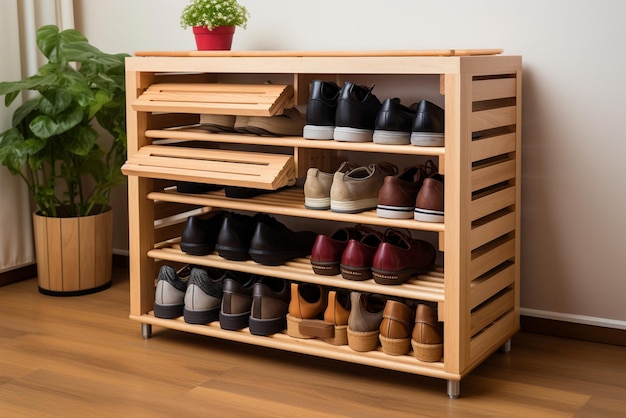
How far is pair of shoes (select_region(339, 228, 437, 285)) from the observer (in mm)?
2275

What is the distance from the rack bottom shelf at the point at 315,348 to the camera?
2.23 metres

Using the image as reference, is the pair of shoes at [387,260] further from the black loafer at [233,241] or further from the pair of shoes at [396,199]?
the black loafer at [233,241]

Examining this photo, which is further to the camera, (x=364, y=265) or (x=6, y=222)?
(x=6, y=222)

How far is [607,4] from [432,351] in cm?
110

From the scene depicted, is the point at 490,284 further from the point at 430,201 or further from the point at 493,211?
the point at 430,201

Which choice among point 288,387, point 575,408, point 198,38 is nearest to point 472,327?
point 575,408

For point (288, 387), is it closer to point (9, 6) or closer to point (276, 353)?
point (276, 353)

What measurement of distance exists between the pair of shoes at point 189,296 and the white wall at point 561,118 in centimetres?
92

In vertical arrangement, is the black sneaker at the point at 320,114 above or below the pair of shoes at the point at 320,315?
above

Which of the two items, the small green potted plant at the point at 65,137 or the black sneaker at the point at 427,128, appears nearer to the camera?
the black sneaker at the point at 427,128

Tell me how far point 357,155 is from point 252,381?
0.87 meters

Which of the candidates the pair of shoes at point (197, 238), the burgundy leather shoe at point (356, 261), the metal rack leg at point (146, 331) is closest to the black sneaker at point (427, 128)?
the burgundy leather shoe at point (356, 261)

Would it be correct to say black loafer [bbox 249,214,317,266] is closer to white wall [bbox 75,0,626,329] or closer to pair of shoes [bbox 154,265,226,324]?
pair of shoes [bbox 154,265,226,324]

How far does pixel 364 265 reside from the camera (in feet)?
7.64
